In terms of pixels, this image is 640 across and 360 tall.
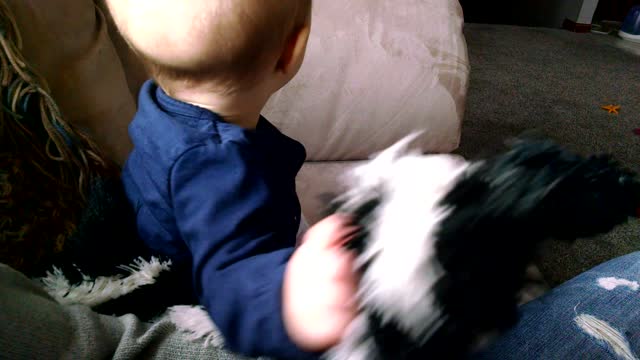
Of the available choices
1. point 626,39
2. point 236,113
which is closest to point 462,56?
point 236,113

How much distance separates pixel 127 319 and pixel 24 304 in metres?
0.11

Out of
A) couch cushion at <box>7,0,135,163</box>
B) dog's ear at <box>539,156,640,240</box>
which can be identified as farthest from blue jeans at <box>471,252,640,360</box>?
couch cushion at <box>7,0,135,163</box>

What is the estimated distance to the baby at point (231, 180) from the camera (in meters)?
0.29

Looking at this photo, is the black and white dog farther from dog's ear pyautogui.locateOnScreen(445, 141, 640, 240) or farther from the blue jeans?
the blue jeans

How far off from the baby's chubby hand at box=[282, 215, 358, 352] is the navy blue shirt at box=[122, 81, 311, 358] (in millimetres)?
16

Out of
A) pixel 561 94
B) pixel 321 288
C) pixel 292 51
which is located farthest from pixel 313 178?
pixel 561 94

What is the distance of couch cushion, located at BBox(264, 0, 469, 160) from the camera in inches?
33.0

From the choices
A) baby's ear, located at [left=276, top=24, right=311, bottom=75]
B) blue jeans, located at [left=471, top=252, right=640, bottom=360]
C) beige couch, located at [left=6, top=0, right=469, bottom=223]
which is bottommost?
blue jeans, located at [left=471, top=252, right=640, bottom=360]

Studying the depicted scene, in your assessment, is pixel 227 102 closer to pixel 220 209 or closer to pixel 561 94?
pixel 220 209

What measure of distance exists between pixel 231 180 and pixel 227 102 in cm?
10

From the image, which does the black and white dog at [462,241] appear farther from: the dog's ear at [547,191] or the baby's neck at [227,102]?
the baby's neck at [227,102]

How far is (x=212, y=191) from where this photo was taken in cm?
41

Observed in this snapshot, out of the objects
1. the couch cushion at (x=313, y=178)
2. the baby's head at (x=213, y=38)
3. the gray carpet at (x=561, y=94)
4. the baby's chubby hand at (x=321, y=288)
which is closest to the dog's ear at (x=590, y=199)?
the baby's chubby hand at (x=321, y=288)

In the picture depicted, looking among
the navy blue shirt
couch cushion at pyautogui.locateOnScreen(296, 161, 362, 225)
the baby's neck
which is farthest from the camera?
couch cushion at pyautogui.locateOnScreen(296, 161, 362, 225)
